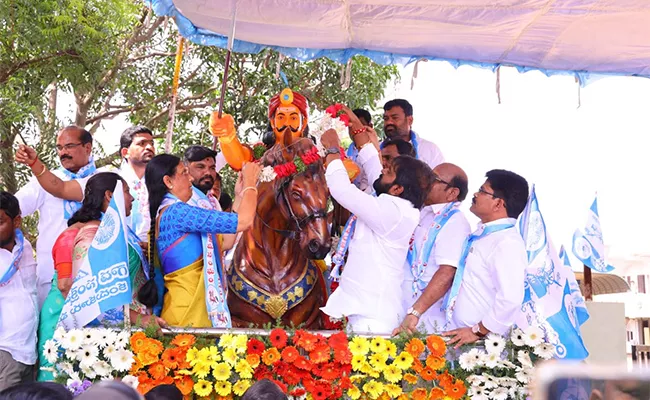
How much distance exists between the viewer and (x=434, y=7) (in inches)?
226

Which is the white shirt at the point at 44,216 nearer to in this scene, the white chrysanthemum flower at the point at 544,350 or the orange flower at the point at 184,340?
the orange flower at the point at 184,340

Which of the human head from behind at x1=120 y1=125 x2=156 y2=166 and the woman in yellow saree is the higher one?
the human head from behind at x1=120 y1=125 x2=156 y2=166

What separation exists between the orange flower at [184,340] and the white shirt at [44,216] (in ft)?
5.04

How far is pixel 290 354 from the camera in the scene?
169 inches

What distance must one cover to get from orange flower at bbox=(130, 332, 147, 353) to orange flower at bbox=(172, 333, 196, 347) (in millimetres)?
162

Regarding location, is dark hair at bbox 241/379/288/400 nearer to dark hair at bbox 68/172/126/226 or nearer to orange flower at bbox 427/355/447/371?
orange flower at bbox 427/355/447/371

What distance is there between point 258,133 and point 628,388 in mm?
8970

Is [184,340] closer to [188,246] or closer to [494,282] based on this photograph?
[188,246]

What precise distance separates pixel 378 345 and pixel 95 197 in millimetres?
1905

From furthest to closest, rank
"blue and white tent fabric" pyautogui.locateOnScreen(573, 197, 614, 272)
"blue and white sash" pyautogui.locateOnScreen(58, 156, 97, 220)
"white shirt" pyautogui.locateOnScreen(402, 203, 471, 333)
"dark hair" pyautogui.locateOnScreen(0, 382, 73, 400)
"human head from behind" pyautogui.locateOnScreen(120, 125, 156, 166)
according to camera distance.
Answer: "blue and white tent fabric" pyautogui.locateOnScreen(573, 197, 614, 272) → "human head from behind" pyautogui.locateOnScreen(120, 125, 156, 166) → "blue and white sash" pyautogui.locateOnScreen(58, 156, 97, 220) → "white shirt" pyautogui.locateOnScreen(402, 203, 471, 333) → "dark hair" pyautogui.locateOnScreen(0, 382, 73, 400)

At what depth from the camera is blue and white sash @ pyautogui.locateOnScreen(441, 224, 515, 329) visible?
4617mm

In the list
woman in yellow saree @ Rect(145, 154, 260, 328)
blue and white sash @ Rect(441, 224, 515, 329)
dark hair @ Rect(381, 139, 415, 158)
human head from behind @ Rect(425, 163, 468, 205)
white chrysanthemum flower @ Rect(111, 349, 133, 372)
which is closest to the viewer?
white chrysanthemum flower @ Rect(111, 349, 133, 372)

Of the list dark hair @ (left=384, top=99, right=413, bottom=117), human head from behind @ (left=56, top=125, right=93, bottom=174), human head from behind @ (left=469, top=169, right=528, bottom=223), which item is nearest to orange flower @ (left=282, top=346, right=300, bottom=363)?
human head from behind @ (left=469, top=169, right=528, bottom=223)

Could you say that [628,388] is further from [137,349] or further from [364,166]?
[364,166]
